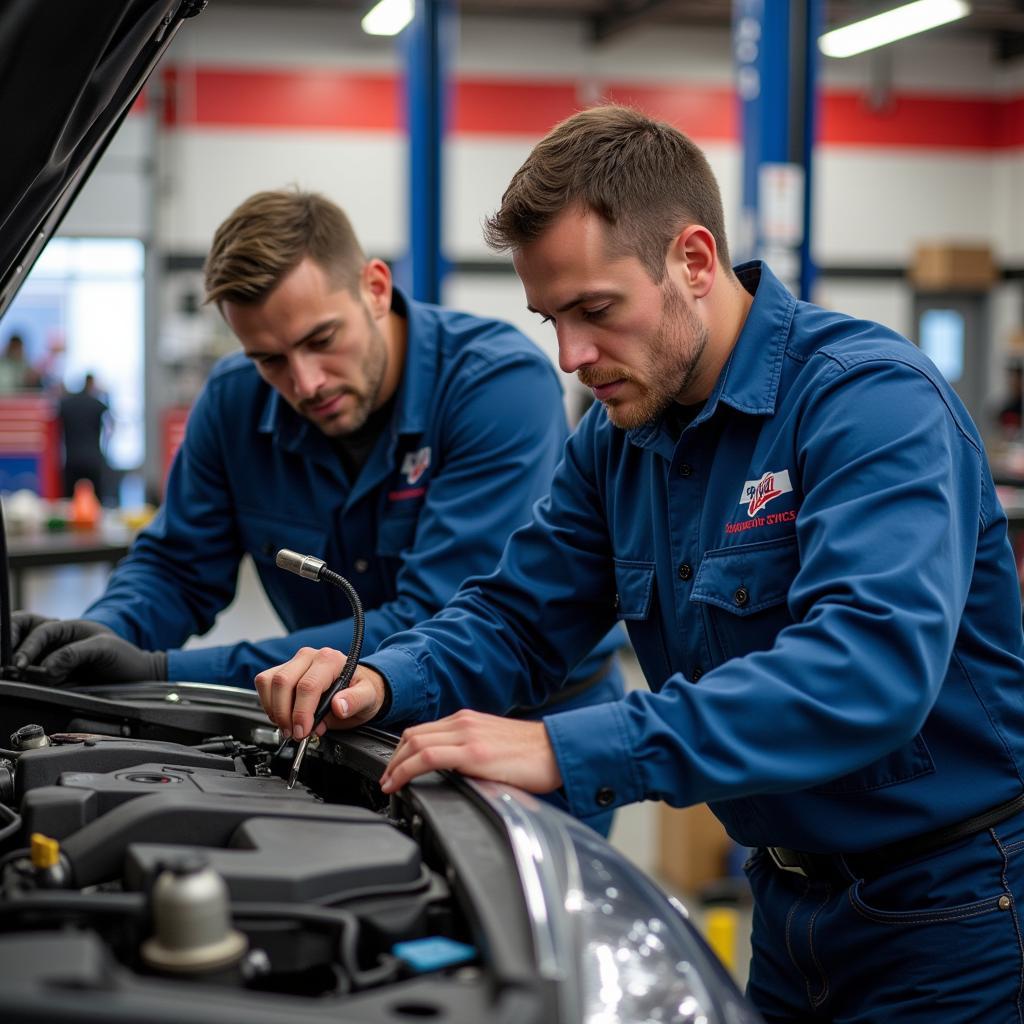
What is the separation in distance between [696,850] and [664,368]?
7.77 feet

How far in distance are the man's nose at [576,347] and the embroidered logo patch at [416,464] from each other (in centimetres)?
69

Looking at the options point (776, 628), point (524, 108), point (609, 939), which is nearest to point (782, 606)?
point (776, 628)

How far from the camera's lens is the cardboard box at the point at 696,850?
3430 millimetres

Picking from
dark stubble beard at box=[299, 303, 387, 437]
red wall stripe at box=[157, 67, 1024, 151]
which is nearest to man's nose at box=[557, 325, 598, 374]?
dark stubble beard at box=[299, 303, 387, 437]

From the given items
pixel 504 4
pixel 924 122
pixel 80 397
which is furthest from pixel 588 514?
pixel 924 122

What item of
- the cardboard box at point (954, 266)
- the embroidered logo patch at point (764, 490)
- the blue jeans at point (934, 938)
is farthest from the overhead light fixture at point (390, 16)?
the cardboard box at point (954, 266)

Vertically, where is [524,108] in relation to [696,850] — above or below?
above

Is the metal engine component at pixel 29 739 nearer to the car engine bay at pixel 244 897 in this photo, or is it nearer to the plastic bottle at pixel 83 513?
the car engine bay at pixel 244 897

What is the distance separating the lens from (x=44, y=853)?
1015mm

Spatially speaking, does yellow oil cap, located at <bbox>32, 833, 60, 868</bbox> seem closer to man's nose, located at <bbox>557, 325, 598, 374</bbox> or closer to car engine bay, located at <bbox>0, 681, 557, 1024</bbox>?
car engine bay, located at <bbox>0, 681, 557, 1024</bbox>

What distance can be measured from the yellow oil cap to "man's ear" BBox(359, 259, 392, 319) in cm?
117

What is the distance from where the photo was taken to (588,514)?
5.20 feet

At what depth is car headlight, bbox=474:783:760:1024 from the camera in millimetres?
850

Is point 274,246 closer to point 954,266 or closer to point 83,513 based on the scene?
point 83,513
